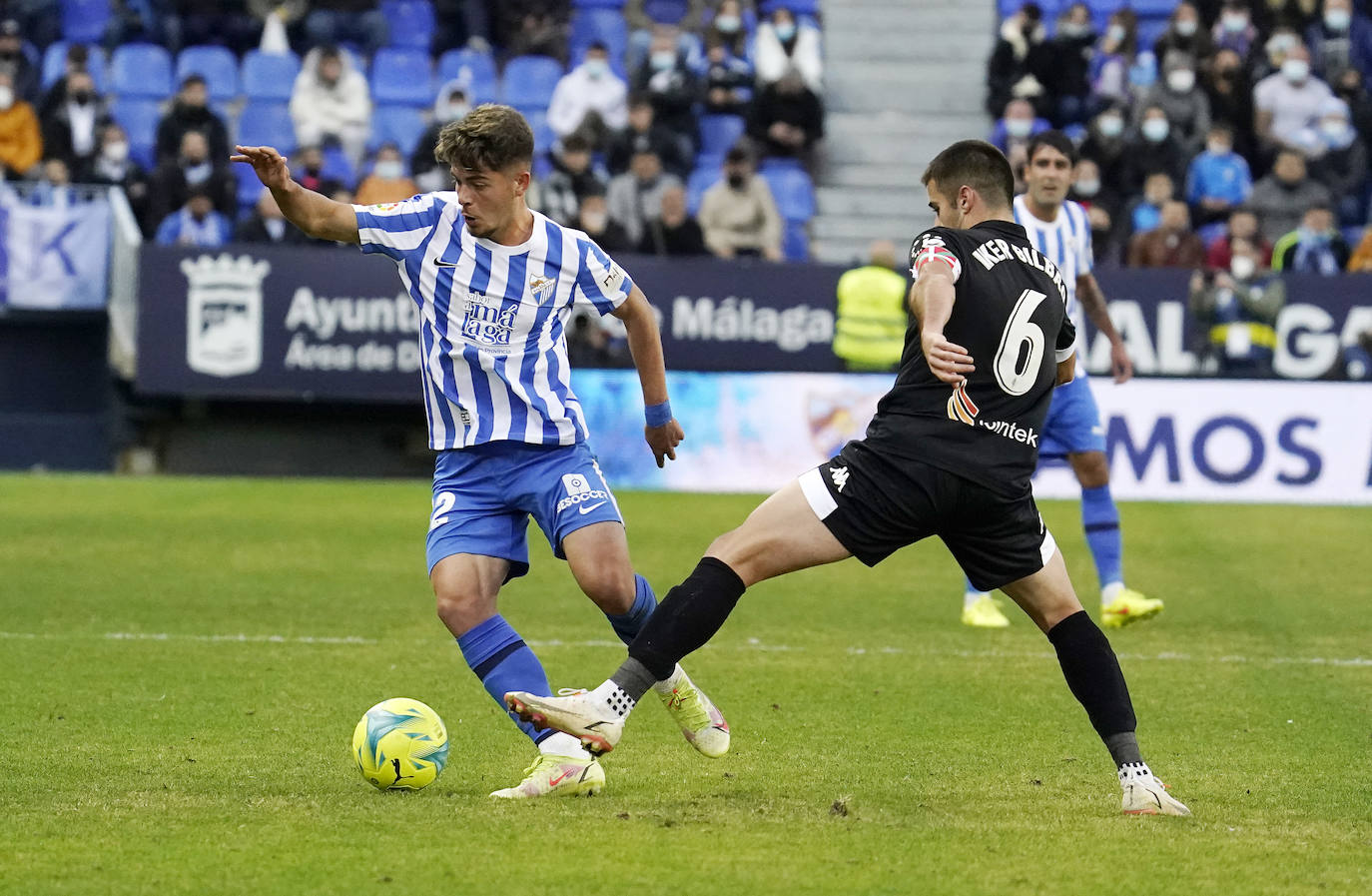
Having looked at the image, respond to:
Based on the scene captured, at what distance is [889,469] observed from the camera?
16.9 ft

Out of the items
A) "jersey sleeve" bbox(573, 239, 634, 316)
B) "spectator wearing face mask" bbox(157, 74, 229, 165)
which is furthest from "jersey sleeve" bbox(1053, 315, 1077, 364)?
"spectator wearing face mask" bbox(157, 74, 229, 165)

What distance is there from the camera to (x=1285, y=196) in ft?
Answer: 60.0

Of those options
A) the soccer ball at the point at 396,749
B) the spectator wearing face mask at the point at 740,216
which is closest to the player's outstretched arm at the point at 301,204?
the soccer ball at the point at 396,749

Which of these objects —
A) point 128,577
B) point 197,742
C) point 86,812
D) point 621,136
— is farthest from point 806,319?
point 86,812

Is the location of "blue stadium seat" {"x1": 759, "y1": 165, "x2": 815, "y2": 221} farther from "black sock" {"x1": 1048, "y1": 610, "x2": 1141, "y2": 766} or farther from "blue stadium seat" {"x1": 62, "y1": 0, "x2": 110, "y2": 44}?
"black sock" {"x1": 1048, "y1": 610, "x2": 1141, "y2": 766}

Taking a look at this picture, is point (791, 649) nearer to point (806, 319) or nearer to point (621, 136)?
point (806, 319)

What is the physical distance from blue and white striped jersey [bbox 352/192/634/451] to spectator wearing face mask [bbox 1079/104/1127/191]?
1356cm

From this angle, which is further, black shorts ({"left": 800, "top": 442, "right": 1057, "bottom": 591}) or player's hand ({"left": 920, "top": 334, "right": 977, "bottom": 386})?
black shorts ({"left": 800, "top": 442, "right": 1057, "bottom": 591})

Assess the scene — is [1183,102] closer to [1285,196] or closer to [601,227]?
[1285,196]

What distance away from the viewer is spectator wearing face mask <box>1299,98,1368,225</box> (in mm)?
18562

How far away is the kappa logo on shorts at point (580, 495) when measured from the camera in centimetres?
555

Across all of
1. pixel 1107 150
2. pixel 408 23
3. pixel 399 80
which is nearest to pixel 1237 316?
pixel 1107 150

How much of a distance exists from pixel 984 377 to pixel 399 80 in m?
16.0

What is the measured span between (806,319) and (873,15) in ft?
21.6
